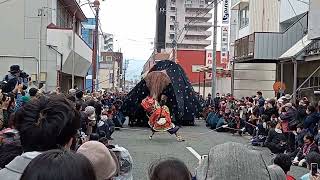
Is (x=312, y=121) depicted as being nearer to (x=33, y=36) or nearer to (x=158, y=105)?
(x=158, y=105)

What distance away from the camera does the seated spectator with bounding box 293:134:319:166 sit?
549 inches

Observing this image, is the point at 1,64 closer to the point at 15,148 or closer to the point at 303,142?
the point at 303,142

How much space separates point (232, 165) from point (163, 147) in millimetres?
14114

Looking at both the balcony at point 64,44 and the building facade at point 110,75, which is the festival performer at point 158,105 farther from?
the building facade at point 110,75

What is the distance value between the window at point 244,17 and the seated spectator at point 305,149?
26380mm

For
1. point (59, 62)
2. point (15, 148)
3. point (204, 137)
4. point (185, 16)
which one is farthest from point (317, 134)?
point (185, 16)

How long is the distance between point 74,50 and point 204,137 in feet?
48.2

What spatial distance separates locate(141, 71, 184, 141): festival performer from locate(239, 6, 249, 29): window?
1625 centimetres

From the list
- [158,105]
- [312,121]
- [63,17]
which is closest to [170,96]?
[158,105]

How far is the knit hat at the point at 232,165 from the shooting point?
2.87 metres

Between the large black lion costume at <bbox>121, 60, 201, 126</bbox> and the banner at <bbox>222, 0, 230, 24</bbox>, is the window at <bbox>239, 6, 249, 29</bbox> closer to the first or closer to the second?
the banner at <bbox>222, 0, 230, 24</bbox>

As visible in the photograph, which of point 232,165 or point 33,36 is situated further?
point 33,36

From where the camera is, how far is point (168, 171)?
11.0 ft

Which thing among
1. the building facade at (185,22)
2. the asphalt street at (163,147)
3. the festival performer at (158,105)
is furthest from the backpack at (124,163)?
the building facade at (185,22)
